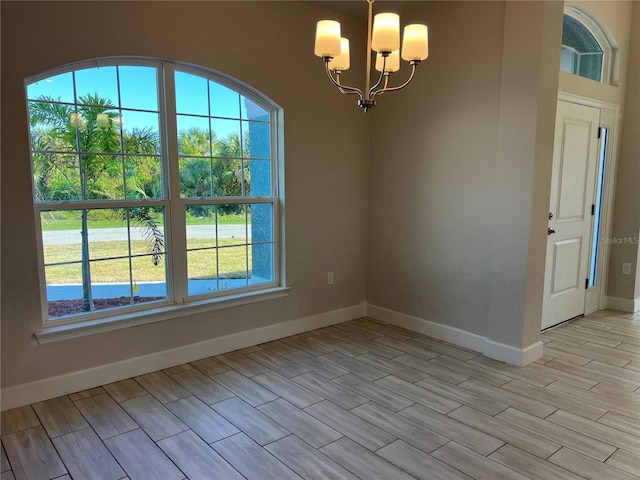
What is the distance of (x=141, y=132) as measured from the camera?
10.2ft

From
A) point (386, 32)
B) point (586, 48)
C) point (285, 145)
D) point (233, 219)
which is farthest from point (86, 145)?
point (586, 48)

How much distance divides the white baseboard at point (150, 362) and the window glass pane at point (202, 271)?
42 centimetres

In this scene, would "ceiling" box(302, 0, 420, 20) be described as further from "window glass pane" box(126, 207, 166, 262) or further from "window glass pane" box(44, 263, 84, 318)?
"window glass pane" box(44, 263, 84, 318)

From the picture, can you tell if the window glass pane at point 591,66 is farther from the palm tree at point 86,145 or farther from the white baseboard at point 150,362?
the palm tree at point 86,145

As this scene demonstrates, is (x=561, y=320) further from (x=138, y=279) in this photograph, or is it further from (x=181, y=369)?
(x=138, y=279)

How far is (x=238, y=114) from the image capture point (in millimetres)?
3559

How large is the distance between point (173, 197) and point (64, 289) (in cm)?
95

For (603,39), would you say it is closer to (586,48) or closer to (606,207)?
(586,48)

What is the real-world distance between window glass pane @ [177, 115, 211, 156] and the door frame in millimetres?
3678

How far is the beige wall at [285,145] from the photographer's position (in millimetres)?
2584

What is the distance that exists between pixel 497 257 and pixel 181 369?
255 cm

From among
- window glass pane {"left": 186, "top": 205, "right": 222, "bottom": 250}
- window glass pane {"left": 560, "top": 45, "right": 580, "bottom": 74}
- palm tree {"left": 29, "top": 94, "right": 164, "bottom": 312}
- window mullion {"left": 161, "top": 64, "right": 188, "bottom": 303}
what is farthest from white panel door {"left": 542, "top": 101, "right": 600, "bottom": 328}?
palm tree {"left": 29, "top": 94, "right": 164, "bottom": 312}

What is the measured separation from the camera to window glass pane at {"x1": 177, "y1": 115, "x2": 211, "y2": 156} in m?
3.28

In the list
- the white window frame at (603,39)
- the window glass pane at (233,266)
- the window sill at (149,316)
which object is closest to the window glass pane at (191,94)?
the window glass pane at (233,266)
